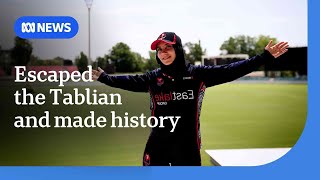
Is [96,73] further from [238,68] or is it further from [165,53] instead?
[238,68]

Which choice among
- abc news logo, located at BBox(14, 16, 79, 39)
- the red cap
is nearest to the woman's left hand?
the red cap

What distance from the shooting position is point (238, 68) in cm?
267

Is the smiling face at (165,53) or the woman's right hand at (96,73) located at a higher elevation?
the smiling face at (165,53)

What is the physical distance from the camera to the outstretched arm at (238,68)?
105 inches

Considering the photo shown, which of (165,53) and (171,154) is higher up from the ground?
(165,53)

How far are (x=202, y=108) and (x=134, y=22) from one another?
0.56 m

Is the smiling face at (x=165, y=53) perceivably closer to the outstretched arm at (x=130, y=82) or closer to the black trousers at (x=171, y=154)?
the outstretched arm at (x=130, y=82)

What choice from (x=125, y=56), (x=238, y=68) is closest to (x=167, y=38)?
(x=125, y=56)

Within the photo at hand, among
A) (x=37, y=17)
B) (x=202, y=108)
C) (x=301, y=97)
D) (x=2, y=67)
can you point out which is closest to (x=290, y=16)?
(x=301, y=97)

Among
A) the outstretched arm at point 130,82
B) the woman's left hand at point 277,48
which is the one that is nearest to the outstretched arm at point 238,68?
the woman's left hand at point 277,48

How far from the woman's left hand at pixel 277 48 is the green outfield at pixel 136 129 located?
18cm

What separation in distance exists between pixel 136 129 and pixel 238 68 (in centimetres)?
61

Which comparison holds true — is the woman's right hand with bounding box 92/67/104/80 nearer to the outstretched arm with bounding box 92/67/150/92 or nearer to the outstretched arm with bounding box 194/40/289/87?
the outstretched arm with bounding box 92/67/150/92

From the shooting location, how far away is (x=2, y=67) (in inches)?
104
